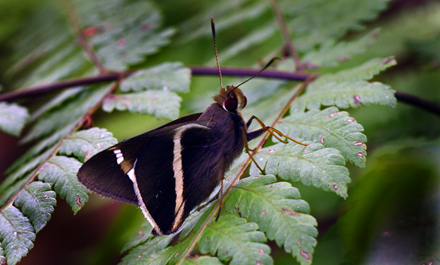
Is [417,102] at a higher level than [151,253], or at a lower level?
lower

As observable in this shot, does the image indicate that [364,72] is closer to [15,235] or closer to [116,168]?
[116,168]

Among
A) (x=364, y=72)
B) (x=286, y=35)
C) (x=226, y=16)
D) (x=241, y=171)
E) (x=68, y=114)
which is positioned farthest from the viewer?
(x=226, y=16)

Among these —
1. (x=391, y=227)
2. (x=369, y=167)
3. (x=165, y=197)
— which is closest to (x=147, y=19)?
(x=165, y=197)

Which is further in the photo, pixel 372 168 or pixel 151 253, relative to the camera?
pixel 372 168

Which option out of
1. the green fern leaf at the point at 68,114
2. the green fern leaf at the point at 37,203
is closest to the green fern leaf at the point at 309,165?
the green fern leaf at the point at 37,203

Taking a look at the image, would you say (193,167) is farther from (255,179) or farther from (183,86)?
(183,86)

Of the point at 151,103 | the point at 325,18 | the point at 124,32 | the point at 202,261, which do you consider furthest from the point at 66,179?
the point at 325,18

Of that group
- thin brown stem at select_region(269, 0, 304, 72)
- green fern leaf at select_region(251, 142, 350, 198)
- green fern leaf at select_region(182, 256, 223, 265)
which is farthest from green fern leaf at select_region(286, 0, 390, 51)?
green fern leaf at select_region(182, 256, 223, 265)

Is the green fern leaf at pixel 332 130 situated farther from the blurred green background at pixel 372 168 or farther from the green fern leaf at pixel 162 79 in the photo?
the green fern leaf at pixel 162 79
